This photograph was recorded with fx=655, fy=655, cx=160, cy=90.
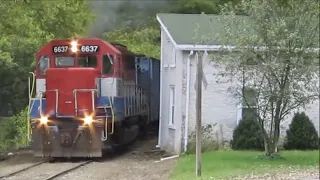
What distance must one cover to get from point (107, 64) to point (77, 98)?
1559 millimetres

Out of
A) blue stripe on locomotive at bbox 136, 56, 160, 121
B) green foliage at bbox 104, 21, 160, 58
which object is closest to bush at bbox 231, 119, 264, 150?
blue stripe on locomotive at bbox 136, 56, 160, 121

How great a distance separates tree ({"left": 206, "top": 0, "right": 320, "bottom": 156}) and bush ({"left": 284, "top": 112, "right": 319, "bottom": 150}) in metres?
3.63

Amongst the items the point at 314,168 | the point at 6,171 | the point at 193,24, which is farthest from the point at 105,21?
the point at 314,168

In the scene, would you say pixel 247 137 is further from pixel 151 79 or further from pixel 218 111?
pixel 151 79

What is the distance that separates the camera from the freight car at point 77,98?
2066 centimetres

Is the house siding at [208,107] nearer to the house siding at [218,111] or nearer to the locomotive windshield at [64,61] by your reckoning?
the house siding at [218,111]

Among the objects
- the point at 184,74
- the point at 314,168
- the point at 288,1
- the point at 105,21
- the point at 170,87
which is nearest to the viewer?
the point at 314,168

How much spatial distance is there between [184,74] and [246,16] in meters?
4.35

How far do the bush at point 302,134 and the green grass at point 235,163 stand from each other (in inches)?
32.6

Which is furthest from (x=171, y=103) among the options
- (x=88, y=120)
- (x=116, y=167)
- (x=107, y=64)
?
(x=116, y=167)

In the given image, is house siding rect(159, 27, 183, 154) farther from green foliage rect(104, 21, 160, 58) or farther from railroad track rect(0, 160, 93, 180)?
green foliage rect(104, 21, 160, 58)

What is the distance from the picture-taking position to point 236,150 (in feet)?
71.3

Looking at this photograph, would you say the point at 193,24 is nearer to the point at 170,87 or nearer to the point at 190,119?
the point at 170,87

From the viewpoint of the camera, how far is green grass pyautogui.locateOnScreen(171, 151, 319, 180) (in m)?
15.9
